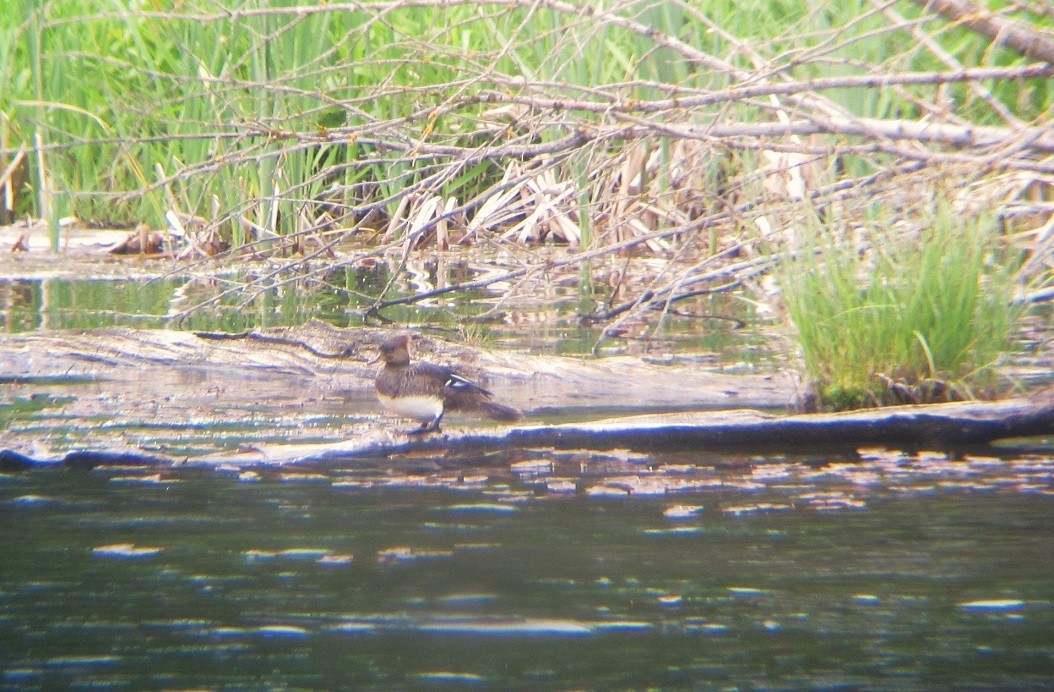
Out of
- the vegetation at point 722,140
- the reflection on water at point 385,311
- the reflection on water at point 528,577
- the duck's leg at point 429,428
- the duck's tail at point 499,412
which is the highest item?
the vegetation at point 722,140

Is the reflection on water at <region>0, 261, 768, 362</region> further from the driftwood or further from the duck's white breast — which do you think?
the duck's white breast

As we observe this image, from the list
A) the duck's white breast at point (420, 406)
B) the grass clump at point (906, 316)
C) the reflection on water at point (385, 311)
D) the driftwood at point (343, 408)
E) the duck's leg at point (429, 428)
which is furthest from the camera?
the reflection on water at point (385, 311)

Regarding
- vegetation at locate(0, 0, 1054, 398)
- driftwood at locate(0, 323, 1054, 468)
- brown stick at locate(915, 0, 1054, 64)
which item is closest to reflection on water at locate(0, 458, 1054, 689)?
driftwood at locate(0, 323, 1054, 468)

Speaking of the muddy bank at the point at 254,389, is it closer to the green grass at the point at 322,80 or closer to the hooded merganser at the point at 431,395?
the hooded merganser at the point at 431,395

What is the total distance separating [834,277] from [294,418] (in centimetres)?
203

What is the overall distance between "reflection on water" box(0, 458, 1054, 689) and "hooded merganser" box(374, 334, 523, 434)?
24.2 inches

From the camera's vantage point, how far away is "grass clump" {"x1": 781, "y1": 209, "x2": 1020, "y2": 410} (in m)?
4.68

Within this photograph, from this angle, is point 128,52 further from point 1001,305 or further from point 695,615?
point 695,615

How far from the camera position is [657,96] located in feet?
24.0

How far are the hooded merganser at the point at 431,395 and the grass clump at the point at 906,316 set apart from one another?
3.69 feet

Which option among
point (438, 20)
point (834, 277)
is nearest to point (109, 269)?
point (438, 20)

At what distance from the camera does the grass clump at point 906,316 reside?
4.68 meters

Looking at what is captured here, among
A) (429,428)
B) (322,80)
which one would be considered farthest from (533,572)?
(322,80)

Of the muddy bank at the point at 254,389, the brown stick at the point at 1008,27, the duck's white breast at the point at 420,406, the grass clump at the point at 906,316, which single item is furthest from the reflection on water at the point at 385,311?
the brown stick at the point at 1008,27
